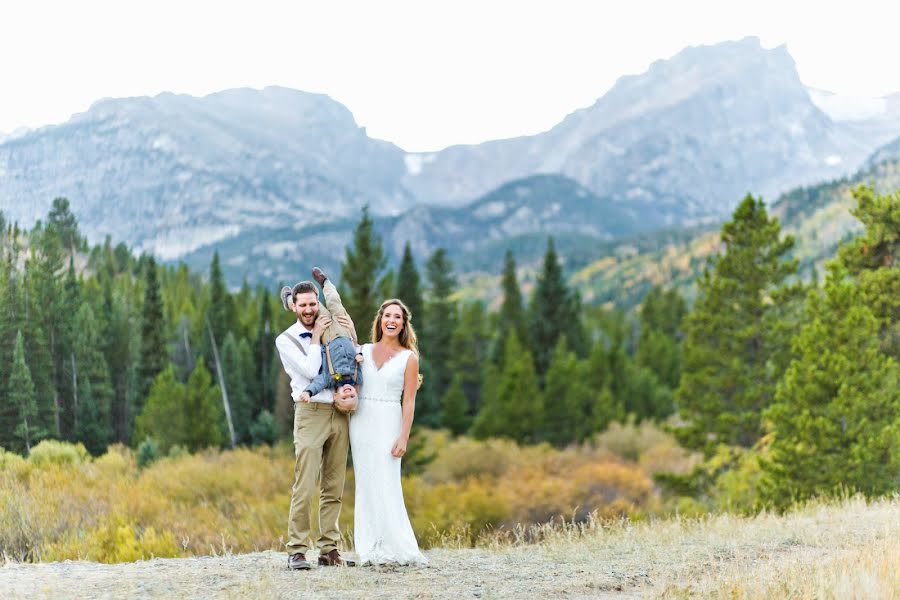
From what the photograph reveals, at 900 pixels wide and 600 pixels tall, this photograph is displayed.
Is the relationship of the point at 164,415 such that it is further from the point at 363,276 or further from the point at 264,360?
the point at 264,360

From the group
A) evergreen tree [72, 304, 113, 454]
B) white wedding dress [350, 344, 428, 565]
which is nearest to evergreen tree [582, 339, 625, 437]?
evergreen tree [72, 304, 113, 454]

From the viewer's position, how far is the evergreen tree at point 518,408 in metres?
38.3

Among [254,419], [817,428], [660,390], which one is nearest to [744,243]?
[817,428]

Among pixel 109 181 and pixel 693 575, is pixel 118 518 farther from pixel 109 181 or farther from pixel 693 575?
pixel 109 181

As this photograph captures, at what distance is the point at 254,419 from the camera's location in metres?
31.6

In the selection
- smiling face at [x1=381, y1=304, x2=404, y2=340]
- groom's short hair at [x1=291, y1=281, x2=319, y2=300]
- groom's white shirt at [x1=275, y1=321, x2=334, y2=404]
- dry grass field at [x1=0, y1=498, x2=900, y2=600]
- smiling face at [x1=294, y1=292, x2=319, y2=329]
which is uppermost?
groom's short hair at [x1=291, y1=281, x2=319, y2=300]

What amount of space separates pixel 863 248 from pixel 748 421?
7373 millimetres

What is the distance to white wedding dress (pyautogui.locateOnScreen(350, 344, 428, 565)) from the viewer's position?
295 inches

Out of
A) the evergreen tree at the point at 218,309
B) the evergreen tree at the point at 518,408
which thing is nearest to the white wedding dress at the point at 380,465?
the evergreen tree at the point at 218,309

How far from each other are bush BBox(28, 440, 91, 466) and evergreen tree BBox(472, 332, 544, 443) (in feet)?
73.6

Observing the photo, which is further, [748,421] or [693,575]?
[748,421]

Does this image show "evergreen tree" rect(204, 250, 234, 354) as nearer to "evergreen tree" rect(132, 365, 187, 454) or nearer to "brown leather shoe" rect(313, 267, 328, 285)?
"evergreen tree" rect(132, 365, 187, 454)

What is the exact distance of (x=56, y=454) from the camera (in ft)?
58.7

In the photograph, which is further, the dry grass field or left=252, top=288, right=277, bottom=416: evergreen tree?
left=252, top=288, right=277, bottom=416: evergreen tree
